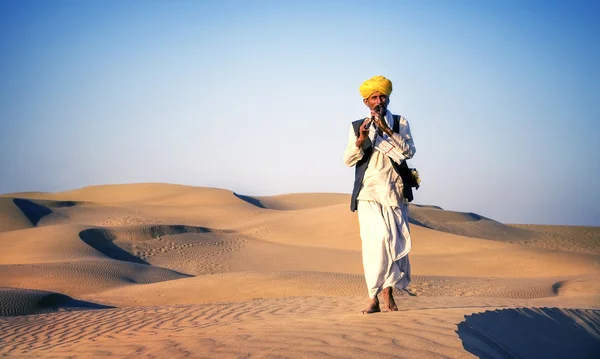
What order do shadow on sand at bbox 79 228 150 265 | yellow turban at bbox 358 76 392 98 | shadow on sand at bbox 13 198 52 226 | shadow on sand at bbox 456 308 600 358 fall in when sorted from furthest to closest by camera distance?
shadow on sand at bbox 13 198 52 226, shadow on sand at bbox 79 228 150 265, yellow turban at bbox 358 76 392 98, shadow on sand at bbox 456 308 600 358

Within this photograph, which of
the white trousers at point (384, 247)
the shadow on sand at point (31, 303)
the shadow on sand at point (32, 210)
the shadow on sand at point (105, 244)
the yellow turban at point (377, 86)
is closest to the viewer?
the white trousers at point (384, 247)

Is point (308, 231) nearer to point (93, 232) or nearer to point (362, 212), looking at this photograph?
point (93, 232)

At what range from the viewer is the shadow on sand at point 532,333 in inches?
213

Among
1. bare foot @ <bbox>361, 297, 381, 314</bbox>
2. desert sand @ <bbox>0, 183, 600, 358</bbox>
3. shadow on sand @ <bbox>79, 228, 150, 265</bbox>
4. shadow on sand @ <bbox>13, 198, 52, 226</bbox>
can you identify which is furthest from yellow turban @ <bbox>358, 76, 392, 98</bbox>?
shadow on sand @ <bbox>13, 198, 52, 226</bbox>

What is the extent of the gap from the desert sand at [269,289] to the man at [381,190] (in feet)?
1.35

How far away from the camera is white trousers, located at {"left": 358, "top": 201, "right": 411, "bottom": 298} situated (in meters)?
6.87

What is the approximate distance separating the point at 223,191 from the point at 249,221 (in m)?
16.0

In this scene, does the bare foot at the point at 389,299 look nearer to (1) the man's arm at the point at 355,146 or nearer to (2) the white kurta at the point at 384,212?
(2) the white kurta at the point at 384,212

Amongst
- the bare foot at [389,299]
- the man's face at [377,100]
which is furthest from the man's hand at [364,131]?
the bare foot at [389,299]

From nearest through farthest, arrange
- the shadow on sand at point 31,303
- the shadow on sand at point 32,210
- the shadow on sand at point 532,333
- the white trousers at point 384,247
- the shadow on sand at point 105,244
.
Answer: the shadow on sand at point 532,333
the white trousers at point 384,247
the shadow on sand at point 31,303
the shadow on sand at point 105,244
the shadow on sand at point 32,210

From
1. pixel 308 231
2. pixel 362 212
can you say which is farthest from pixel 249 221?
pixel 362 212

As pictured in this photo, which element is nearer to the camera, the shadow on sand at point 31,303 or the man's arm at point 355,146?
the man's arm at point 355,146

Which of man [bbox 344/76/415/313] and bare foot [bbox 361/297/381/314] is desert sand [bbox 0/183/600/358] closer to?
bare foot [bbox 361/297/381/314]

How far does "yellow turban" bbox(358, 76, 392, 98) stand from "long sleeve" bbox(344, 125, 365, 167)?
1.36ft
